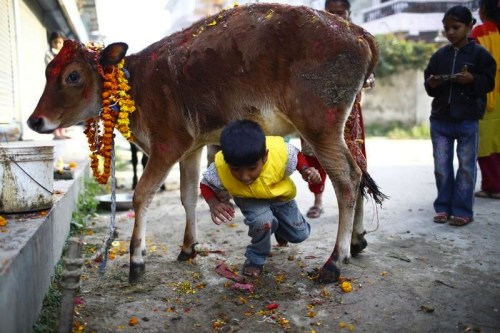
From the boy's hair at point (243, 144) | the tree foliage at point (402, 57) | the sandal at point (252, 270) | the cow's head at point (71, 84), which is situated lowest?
the sandal at point (252, 270)

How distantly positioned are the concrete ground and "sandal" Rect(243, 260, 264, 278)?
0.08 metres

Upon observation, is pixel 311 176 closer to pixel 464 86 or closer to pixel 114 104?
pixel 114 104

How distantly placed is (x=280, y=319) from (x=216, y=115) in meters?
1.61

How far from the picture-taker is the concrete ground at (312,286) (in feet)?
8.99

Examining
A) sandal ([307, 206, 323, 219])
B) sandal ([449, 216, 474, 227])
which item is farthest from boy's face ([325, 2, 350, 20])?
sandal ([449, 216, 474, 227])

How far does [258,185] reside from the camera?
3.26 m

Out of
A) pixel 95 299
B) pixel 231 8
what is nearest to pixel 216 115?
pixel 231 8

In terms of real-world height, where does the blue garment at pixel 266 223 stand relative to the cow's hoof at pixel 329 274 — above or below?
above

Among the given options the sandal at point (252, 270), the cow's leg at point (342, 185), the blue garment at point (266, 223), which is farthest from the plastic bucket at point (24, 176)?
the cow's leg at point (342, 185)

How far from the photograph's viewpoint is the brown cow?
11.2ft

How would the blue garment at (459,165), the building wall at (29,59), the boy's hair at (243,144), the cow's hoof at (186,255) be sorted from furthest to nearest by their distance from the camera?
the building wall at (29,59) → the blue garment at (459,165) → the cow's hoof at (186,255) → the boy's hair at (243,144)

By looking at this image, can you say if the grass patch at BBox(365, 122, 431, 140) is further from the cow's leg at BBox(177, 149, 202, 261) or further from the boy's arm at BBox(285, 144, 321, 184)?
the boy's arm at BBox(285, 144, 321, 184)

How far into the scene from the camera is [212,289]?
10.8 feet

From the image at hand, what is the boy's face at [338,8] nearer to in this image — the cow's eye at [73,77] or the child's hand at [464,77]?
the child's hand at [464,77]
